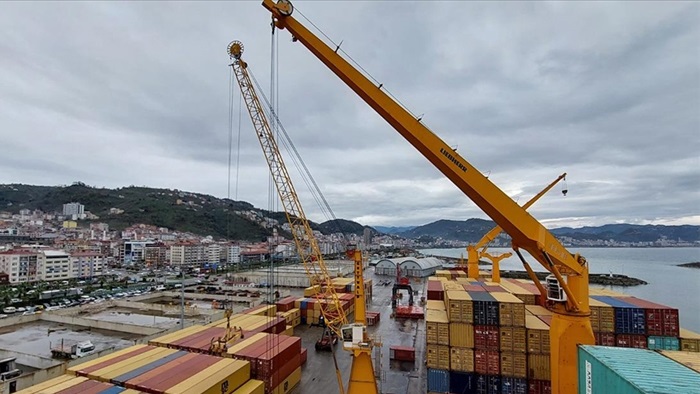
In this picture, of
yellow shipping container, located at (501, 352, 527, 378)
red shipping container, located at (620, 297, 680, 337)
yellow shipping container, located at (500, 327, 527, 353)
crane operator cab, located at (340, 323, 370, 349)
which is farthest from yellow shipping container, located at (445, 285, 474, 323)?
red shipping container, located at (620, 297, 680, 337)

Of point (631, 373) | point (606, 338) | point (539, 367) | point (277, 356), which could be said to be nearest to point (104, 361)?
point (277, 356)

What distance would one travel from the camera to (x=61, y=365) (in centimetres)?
1783

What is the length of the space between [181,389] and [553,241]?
14.8m

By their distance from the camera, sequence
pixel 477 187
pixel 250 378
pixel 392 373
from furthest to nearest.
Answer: pixel 392 373 < pixel 250 378 < pixel 477 187

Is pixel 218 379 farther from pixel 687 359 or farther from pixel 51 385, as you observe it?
pixel 687 359

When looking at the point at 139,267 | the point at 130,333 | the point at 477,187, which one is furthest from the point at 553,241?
the point at 139,267

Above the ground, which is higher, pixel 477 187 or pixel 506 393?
pixel 477 187

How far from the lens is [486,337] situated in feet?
52.5

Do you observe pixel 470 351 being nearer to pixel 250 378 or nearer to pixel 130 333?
pixel 250 378

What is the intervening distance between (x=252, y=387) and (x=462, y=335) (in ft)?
34.0

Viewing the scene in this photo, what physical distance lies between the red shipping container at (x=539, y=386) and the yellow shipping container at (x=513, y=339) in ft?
5.13

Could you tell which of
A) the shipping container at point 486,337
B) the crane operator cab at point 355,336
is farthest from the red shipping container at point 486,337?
the crane operator cab at point 355,336

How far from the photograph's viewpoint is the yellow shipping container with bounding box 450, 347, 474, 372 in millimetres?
16094

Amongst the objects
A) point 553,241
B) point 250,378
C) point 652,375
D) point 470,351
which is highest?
point 553,241
